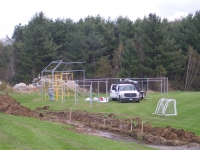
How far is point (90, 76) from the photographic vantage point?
6788 centimetres

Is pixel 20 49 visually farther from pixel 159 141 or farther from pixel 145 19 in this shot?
pixel 159 141

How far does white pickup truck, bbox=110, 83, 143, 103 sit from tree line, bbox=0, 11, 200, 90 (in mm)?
22445

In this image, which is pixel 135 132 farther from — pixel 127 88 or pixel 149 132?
pixel 127 88

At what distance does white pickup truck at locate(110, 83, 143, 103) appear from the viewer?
122 ft

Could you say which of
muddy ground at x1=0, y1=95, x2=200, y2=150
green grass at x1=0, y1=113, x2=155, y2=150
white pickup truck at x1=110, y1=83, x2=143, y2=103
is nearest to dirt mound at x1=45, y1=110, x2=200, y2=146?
muddy ground at x1=0, y1=95, x2=200, y2=150

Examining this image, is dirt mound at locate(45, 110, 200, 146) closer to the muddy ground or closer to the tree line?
the muddy ground

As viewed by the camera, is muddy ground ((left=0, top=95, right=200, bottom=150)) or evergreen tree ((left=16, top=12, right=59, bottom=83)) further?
evergreen tree ((left=16, top=12, right=59, bottom=83))

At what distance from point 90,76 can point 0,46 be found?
948 inches

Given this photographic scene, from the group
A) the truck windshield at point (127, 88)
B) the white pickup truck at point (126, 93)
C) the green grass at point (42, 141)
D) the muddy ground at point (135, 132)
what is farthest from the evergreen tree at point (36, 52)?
the green grass at point (42, 141)

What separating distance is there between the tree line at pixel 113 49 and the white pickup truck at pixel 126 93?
2245cm

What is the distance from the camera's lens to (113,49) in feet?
245

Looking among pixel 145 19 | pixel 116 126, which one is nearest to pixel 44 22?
pixel 145 19

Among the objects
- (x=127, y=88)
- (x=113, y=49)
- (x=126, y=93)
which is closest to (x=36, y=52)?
(x=113, y=49)

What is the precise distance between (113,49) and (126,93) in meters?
37.9
